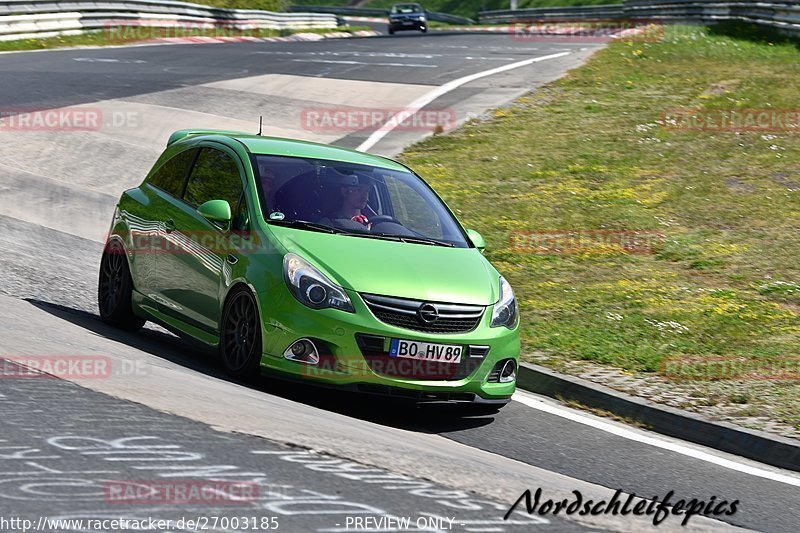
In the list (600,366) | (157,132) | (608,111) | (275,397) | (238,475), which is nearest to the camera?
(238,475)

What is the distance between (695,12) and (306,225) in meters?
35.8

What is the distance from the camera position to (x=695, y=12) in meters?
41.2

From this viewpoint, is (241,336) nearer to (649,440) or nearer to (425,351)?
(425,351)

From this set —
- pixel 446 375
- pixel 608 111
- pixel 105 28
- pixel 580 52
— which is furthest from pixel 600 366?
pixel 105 28

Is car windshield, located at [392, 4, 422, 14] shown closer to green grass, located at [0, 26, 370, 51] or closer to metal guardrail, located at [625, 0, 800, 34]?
metal guardrail, located at [625, 0, 800, 34]

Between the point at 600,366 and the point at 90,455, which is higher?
Result: the point at 90,455

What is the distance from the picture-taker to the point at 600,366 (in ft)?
31.4

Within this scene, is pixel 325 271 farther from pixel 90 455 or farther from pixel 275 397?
pixel 90 455

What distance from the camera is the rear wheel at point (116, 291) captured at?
9391 mm

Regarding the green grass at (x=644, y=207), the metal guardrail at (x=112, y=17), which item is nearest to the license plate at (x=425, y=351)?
the green grass at (x=644, y=207)

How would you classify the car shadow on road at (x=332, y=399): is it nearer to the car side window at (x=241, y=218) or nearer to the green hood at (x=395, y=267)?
the green hood at (x=395, y=267)

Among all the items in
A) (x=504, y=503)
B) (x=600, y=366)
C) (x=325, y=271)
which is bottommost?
(x=600, y=366)

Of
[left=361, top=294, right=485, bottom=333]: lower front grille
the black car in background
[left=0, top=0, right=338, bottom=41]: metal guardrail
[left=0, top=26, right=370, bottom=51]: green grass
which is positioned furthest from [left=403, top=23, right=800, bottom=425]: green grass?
the black car in background

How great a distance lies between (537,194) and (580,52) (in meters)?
16.7
